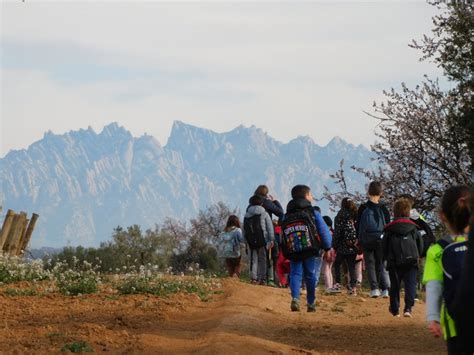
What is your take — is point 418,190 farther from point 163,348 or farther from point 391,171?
point 163,348

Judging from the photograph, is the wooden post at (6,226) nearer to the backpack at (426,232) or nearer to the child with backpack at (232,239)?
the child with backpack at (232,239)

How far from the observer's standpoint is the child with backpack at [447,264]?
20.6 feet

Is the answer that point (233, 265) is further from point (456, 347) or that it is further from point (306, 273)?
point (456, 347)

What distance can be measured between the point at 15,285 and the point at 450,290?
40.7ft

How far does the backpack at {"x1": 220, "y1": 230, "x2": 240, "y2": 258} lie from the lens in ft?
70.2

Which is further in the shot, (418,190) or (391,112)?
(391,112)

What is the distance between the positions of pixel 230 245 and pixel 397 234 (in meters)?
8.34

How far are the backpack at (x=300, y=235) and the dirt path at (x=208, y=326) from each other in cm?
94

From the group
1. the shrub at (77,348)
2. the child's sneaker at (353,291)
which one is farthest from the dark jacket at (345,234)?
the shrub at (77,348)

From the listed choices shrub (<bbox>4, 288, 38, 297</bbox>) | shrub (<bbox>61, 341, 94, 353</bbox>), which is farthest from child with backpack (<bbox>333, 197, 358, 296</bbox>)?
shrub (<bbox>61, 341, 94, 353</bbox>)

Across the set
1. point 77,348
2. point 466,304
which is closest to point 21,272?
point 77,348

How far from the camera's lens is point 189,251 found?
6066cm

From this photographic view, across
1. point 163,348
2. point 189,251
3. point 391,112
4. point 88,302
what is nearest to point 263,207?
point 88,302

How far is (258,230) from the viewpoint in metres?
19.5
